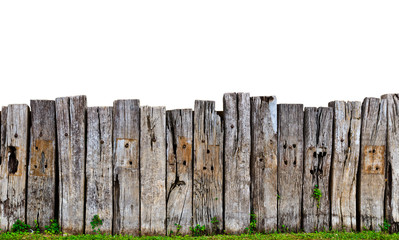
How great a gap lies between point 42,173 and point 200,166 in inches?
114

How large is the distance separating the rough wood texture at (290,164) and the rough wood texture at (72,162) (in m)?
3.59

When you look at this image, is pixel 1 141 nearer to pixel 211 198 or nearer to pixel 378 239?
pixel 211 198

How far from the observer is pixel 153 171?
6.09 meters

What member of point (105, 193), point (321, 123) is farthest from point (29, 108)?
point (321, 123)

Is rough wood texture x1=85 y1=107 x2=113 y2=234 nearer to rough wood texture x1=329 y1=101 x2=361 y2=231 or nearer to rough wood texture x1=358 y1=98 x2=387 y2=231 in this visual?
rough wood texture x1=329 y1=101 x2=361 y2=231

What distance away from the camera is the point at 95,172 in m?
6.14

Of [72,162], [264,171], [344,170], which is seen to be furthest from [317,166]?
[72,162]

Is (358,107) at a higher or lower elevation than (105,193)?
higher

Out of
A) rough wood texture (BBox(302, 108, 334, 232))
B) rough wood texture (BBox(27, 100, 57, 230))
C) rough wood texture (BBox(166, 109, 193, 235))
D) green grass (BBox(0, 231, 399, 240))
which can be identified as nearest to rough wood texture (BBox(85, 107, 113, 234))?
green grass (BBox(0, 231, 399, 240))

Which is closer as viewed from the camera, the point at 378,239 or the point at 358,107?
the point at 378,239

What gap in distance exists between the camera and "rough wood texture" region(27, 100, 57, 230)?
625 centimetres

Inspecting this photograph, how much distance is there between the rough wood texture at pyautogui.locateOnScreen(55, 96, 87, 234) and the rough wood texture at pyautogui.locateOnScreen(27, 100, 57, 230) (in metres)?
0.19

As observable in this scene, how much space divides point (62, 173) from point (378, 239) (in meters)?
5.71

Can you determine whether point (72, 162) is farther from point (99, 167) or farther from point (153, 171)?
point (153, 171)
